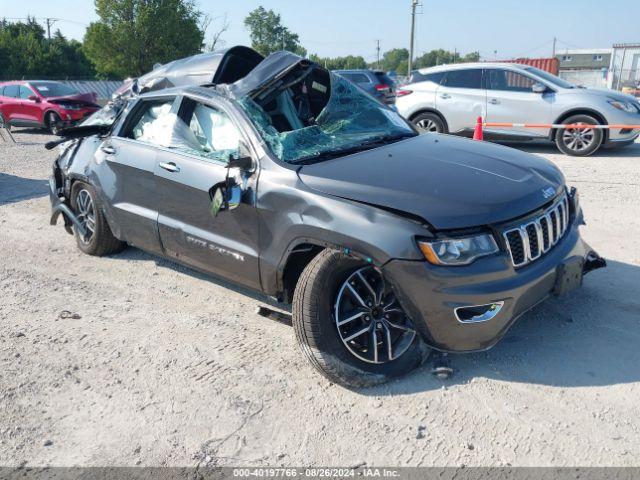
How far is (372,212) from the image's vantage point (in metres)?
3.03

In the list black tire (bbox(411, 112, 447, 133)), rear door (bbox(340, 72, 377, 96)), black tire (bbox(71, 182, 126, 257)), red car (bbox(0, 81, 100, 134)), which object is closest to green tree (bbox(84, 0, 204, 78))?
red car (bbox(0, 81, 100, 134))

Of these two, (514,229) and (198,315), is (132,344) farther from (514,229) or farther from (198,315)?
(514,229)

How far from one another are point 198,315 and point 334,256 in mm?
1474

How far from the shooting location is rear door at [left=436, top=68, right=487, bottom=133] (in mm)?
10797

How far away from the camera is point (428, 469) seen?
2.57 meters

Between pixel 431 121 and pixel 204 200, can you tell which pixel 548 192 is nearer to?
pixel 204 200

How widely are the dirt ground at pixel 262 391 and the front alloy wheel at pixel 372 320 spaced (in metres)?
0.21

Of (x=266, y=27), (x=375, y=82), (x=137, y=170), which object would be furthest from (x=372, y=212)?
(x=266, y=27)

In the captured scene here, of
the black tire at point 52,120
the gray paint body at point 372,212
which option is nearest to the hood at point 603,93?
the gray paint body at point 372,212

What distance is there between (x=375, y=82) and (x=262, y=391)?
1407 centimetres

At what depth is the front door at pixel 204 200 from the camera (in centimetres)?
366

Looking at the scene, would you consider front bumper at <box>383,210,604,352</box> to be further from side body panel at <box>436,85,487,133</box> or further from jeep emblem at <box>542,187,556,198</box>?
side body panel at <box>436,85,487,133</box>

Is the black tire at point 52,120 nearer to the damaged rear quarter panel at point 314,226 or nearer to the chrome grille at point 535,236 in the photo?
the damaged rear quarter panel at point 314,226

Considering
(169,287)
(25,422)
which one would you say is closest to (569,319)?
(169,287)
